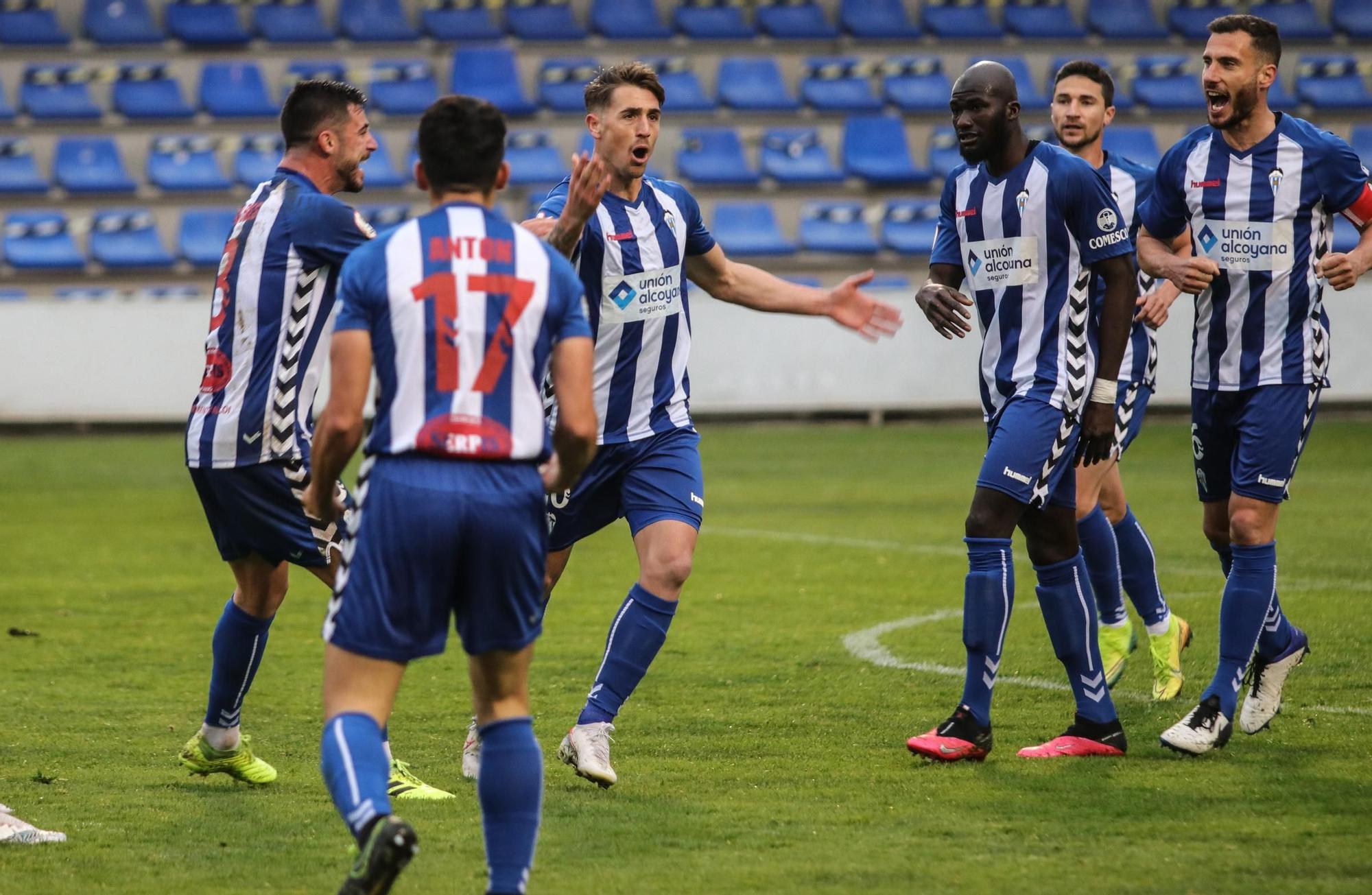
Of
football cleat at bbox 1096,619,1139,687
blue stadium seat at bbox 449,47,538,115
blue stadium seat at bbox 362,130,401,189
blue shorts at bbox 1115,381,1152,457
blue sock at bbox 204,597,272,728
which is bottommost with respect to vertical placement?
football cleat at bbox 1096,619,1139,687

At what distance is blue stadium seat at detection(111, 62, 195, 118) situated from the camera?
22531 mm

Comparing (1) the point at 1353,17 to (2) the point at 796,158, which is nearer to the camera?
(2) the point at 796,158

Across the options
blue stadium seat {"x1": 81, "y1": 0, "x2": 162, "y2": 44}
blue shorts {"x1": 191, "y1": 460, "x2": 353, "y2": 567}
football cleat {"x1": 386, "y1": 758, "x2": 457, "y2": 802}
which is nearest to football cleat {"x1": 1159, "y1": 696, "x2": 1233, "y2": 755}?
football cleat {"x1": 386, "y1": 758, "x2": 457, "y2": 802}

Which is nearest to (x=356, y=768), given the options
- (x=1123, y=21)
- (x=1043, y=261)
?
(x=1043, y=261)

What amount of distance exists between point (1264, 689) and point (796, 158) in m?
17.6

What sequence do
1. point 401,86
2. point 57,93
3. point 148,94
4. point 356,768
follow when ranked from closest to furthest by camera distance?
point 356,768 < point 57,93 < point 148,94 < point 401,86

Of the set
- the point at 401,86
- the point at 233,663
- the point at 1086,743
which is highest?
the point at 401,86

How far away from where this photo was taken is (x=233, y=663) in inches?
215

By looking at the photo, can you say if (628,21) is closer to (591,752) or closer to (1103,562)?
(1103,562)

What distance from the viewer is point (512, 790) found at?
375 centimetres

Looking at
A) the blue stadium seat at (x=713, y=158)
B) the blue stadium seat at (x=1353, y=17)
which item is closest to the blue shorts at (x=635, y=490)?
the blue stadium seat at (x=713, y=158)

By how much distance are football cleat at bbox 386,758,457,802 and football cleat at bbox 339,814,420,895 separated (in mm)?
1659

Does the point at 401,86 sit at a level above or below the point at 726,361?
above

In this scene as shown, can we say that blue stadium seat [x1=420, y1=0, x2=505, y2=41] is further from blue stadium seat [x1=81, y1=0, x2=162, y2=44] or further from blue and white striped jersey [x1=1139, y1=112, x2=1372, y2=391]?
blue and white striped jersey [x1=1139, y1=112, x2=1372, y2=391]
